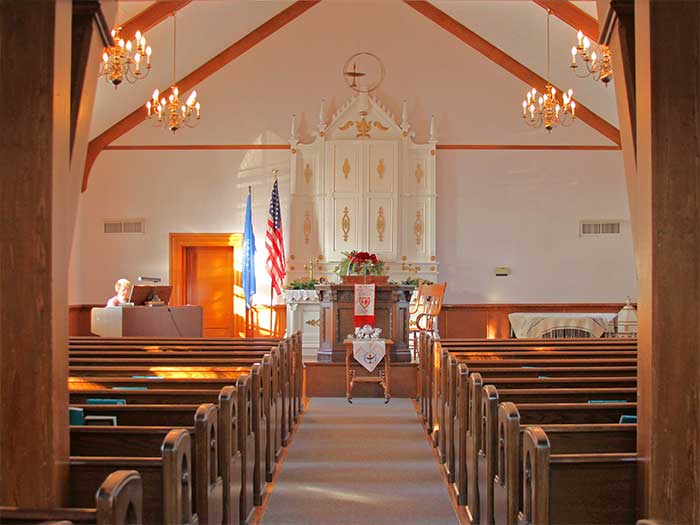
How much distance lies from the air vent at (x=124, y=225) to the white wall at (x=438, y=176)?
3.6 inches

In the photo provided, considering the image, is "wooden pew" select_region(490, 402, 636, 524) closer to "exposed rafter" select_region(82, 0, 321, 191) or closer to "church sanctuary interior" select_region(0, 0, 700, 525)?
"church sanctuary interior" select_region(0, 0, 700, 525)

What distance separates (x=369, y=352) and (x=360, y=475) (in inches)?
109

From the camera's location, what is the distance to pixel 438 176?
484 inches

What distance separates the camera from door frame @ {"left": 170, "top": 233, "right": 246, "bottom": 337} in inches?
480

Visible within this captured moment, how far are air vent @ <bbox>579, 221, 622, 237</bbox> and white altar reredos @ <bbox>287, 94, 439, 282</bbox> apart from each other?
7.86 ft

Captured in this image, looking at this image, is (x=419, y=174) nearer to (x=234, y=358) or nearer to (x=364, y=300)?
(x=364, y=300)

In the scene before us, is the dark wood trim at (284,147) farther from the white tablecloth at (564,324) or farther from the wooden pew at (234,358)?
the wooden pew at (234,358)

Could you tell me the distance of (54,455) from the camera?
2.50 metres

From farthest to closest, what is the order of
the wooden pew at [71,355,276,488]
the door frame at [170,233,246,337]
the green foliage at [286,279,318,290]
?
1. the door frame at [170,233,246,337]
2. the green foliage at [286,279,318,290]
3. the wooden pew at [71,355,276,488]

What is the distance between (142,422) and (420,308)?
7743mm

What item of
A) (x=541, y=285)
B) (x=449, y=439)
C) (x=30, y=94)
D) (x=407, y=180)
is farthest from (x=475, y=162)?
(x=30, y=94)

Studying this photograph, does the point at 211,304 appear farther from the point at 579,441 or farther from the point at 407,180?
the point at 579,441

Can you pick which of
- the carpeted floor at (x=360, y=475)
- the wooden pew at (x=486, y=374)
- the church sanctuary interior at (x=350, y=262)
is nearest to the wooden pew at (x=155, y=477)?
the church sanctuary interior at (x=350, y=262)

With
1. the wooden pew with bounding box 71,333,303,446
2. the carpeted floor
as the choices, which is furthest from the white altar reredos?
the carpeted floor
